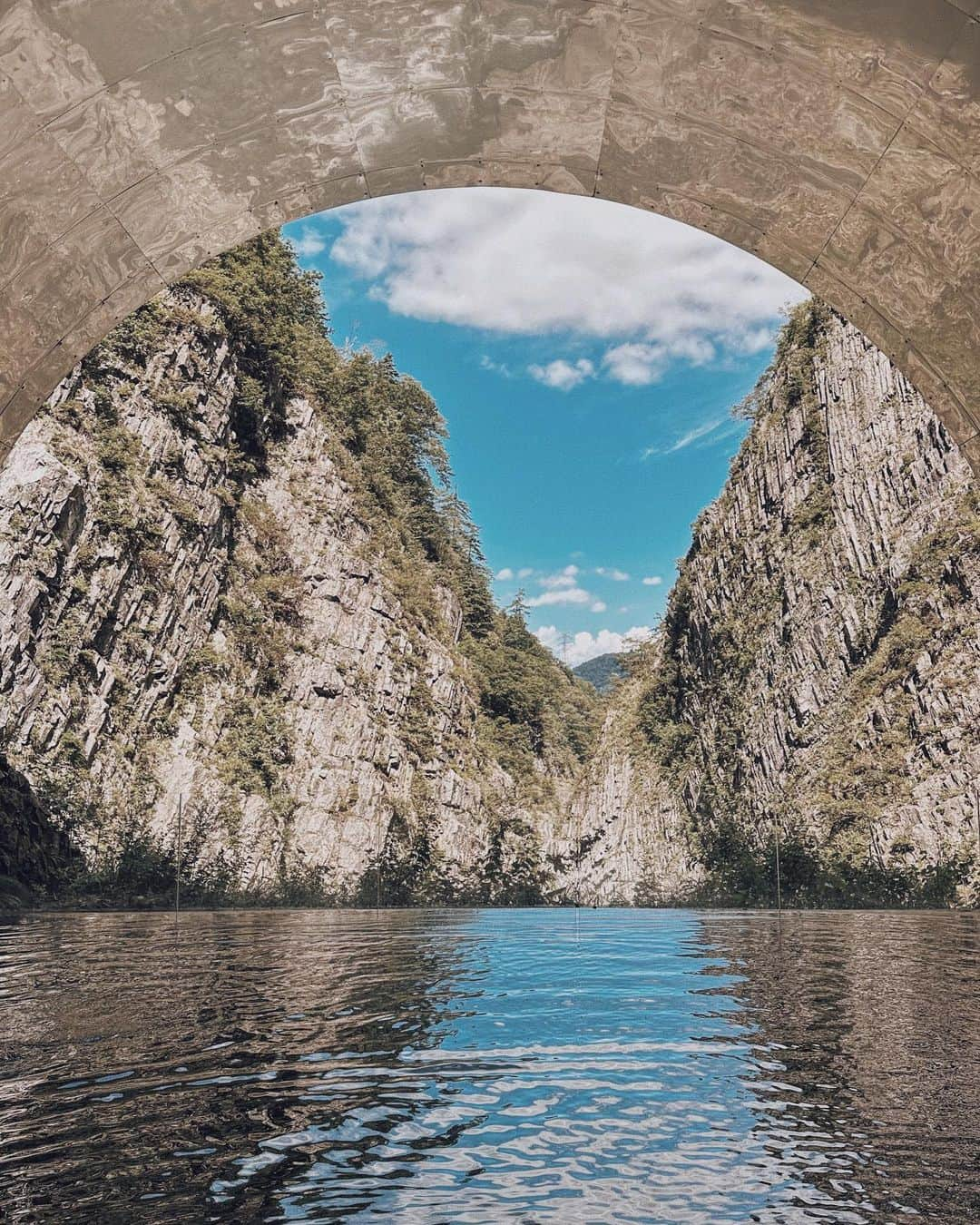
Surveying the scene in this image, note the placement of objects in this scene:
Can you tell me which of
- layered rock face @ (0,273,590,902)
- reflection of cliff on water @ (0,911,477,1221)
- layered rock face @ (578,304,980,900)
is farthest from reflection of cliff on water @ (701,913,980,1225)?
layered rock face @ (578,304,980,900)

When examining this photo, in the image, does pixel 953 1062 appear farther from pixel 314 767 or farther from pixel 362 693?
pixel 362 693

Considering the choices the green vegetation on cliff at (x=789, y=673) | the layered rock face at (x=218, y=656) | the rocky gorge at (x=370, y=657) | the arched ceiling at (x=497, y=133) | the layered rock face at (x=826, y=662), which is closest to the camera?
the arched ceiling at (x=497, y=133)

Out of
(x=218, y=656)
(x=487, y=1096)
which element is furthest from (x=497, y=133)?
(x=218, y=656)

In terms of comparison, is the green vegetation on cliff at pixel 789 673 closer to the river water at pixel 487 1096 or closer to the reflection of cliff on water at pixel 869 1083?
the reflection of cliff on water at pixel 869 1083

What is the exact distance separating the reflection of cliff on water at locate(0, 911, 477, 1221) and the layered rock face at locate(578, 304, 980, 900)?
24.3m

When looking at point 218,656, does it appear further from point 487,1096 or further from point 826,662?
point 487,1096

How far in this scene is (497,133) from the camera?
5.02 metres

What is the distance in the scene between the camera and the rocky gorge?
27625 millimetres

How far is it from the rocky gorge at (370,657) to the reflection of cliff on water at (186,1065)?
1780 cm

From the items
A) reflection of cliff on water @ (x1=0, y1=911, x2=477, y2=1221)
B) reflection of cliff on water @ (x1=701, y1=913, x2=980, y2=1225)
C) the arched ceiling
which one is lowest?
reflection of cliff on water @ (x1=0, y1=911, x2=477, y2=1221)

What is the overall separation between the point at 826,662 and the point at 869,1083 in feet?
113

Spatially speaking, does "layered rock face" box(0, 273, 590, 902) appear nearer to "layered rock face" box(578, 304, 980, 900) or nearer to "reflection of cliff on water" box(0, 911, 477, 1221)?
"layered rock face" box(578, 304, 980, 900)

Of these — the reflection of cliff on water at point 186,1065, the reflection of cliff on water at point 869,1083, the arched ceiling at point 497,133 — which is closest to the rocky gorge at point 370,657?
the reflection of cliff on water at point 186,1065

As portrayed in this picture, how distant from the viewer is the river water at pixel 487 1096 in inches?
124
